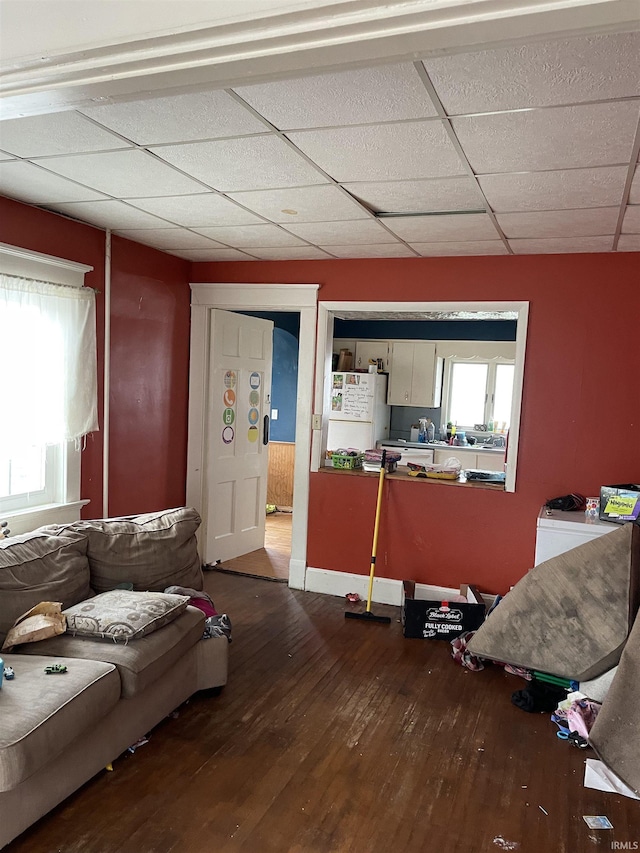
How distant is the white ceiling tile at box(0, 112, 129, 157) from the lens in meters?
2.26

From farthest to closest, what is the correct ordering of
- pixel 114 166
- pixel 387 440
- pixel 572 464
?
1. pixel 387 440
2. pixel 572 464
3. pixel 114 166

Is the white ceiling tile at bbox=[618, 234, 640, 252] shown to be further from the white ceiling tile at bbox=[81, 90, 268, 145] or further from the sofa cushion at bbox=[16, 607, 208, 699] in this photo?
the sofa cushion at bbox=[16, 607, 208, 699]

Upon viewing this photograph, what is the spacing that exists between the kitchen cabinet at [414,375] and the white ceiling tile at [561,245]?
11.5 feet

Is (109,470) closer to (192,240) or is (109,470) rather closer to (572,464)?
(192,240)

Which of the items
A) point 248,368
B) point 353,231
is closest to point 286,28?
point 353,231

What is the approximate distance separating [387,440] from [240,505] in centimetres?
274

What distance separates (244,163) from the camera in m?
2.62

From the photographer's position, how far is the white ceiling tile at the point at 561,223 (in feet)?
10.3

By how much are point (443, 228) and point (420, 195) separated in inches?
25.3

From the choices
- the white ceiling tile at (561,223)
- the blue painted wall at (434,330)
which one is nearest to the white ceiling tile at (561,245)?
the white ceiling tile at (561,223)

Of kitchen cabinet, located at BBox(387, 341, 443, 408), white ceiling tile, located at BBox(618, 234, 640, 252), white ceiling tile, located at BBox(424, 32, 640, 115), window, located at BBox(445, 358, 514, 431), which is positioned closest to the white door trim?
white ceiling tile, located at BBox(618, 234, 640, 252)

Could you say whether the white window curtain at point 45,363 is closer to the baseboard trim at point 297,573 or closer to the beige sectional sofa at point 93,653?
the beige sectional sofa at point 93,653

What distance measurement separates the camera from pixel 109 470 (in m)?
4.30

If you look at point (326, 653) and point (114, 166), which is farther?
point (326, 653)
